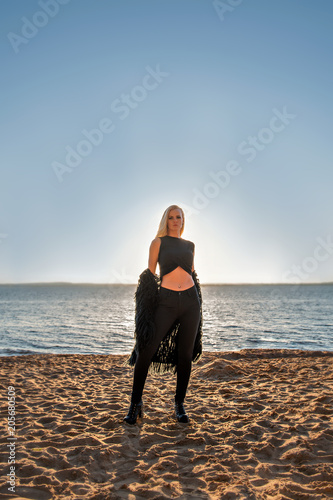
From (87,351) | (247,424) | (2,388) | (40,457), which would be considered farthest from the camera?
(87,351)

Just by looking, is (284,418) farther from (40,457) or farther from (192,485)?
(40,457)

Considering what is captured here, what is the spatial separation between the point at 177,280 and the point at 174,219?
0.79 meters

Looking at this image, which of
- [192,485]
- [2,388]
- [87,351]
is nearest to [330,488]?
[192,485]

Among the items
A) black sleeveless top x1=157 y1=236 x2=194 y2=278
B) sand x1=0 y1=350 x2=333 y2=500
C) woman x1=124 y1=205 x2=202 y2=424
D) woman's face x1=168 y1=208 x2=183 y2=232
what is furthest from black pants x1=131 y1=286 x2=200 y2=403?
woman's face x1=168 y1=208 x2=183 y2=232

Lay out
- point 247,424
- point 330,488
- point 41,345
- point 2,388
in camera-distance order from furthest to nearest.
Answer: point 41,345 → point 2,388 → point 247,424 → point 330,488

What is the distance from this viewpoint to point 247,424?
14.0 ft

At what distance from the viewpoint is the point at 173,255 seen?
4.21 meters

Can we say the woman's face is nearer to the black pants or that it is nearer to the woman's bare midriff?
the woman's bare midriff

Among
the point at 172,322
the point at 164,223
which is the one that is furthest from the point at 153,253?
the point at 172,322

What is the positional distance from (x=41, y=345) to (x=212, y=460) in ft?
44.6

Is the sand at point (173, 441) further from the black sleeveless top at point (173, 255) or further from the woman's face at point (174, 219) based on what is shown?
the woman's face at point (174, 219)

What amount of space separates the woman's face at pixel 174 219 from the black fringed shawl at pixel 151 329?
2.11 feet

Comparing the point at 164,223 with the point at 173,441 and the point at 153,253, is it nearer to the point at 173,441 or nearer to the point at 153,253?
the point at 153,253

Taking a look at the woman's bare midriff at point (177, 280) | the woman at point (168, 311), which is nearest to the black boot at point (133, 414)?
the woman at point (168, 311)
